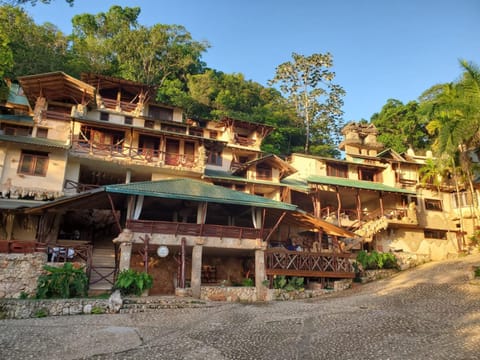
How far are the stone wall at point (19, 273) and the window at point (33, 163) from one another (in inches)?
322

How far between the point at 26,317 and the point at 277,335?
35.0 feet

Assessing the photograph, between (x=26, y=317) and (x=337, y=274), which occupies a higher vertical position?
(x=337, y=274)

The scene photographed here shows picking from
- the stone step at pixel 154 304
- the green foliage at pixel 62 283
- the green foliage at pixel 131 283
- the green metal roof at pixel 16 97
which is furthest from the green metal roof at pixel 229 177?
the green metal roof at pixel 16 97

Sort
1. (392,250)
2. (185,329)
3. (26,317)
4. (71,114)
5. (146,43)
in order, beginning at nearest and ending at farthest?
1. (185,329)
2. (26,317)
3. (71,114)
4. (392,250)
5. (146,43)

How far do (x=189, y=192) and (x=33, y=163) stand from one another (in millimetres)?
11705

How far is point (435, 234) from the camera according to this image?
37156 millimetres

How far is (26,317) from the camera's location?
16297 millimetres

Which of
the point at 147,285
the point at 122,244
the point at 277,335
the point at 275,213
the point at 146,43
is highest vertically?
the point at 146,43

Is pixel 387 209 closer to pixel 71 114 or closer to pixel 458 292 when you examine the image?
pixel 458 292

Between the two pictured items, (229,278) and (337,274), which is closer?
(337,274)

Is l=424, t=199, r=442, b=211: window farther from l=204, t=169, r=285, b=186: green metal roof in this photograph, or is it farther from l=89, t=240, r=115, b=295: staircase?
l=89, t=240, r=115, b=295: staircase

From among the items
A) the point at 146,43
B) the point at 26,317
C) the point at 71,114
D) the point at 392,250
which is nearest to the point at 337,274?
the point at 392,250

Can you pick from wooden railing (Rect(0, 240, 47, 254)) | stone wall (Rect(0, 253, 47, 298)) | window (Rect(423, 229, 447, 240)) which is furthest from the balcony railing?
window (Rect(423, 229, 447, 240))

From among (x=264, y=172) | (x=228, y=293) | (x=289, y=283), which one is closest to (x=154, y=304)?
(x=228, y=293)
